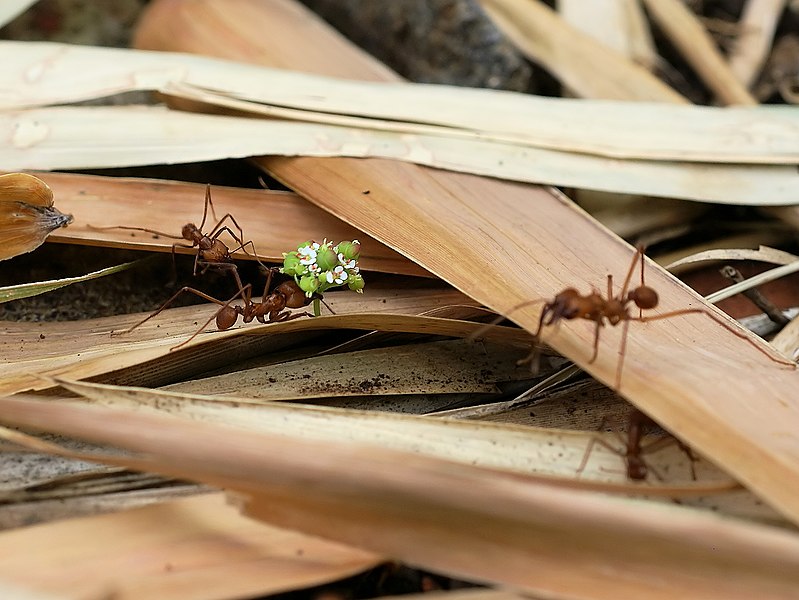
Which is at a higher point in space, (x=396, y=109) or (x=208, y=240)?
(x=396, y=109)

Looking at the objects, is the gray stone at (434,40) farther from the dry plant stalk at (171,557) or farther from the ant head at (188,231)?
the dry plant stalk at (171,557)

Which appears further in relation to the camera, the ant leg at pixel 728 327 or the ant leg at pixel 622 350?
the ant leg at pixel 728 327

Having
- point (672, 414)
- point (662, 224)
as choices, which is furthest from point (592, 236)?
point (672, 414)

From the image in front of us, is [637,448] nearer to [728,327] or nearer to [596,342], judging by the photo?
[596,342]

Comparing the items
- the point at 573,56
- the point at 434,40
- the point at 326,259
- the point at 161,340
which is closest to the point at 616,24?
the point at 573,56

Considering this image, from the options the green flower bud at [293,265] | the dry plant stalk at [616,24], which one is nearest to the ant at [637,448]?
the green flower bud at [293,265]
